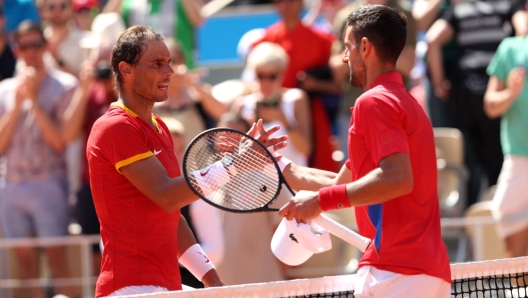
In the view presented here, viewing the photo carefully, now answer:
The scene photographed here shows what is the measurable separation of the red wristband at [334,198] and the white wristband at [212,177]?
44cm

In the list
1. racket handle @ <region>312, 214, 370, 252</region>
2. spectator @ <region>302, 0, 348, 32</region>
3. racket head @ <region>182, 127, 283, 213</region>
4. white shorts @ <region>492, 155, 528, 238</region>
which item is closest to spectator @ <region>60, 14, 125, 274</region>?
spectator @ <region>302, 0, 348, 32</region>

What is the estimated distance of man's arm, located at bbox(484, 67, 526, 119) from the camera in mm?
7512

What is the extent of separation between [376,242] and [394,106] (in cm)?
56

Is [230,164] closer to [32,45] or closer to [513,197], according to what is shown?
[513,197]

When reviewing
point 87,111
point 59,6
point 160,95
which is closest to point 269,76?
point 87,111

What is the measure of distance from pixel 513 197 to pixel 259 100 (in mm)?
2240

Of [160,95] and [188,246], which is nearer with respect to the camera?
[160,95]

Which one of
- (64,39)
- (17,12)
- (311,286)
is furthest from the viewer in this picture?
(17,12)

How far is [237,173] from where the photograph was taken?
4.00 metres

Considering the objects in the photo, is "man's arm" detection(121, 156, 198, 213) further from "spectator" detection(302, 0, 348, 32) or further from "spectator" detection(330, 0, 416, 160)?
"spectator" detection(302, 0, 348, 32)

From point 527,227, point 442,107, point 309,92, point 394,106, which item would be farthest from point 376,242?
point 442,107

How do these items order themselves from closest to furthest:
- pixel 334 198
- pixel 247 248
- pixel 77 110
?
pixel 334 198
pixel 247 248
pixel 77 110

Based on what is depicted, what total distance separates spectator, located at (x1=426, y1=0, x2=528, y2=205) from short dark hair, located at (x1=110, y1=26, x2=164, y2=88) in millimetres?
5002

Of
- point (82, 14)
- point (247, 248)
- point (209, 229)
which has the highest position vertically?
point (82, 14)
